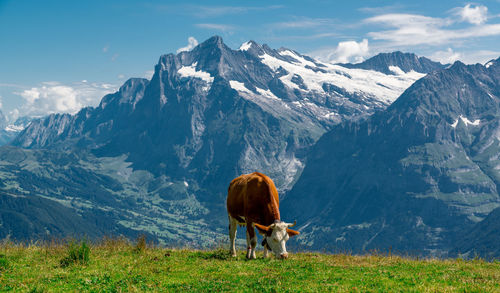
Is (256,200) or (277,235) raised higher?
(256,200)

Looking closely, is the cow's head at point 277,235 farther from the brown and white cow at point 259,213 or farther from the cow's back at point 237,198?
the cow's back at point 237,198

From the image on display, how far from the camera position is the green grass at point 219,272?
61.4 feet

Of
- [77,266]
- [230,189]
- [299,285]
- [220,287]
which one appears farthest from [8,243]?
[299,285]

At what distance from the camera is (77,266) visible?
76.1 ft

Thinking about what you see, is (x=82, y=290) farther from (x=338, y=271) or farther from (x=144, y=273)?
(x=338, y=271)

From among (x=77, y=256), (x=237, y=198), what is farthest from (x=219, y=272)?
(x=77, y=256)

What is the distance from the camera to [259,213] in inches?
1042

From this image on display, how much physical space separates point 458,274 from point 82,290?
1838cm

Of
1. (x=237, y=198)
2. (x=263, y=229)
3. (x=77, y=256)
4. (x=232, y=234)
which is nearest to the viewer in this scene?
(x=77, y=256)

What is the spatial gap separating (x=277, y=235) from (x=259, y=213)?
8.21 feet

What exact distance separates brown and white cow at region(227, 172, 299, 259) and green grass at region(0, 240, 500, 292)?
1037mm

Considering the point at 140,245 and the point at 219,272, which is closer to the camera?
the point at 219,272

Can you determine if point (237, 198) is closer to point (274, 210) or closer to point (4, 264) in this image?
point (274, 210)

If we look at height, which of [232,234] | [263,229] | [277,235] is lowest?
[232,234]
